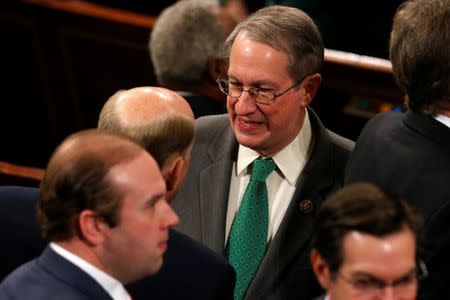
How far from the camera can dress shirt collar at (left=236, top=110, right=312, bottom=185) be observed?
289 centimetres

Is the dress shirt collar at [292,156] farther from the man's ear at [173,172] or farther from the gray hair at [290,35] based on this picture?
the man's ear at [173,172]

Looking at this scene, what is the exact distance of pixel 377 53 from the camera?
5.58 m

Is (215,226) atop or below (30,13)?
atop

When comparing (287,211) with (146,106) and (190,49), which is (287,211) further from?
(190,49)

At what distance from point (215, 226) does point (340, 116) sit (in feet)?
7.52

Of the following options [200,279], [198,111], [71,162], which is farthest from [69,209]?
[198,111]

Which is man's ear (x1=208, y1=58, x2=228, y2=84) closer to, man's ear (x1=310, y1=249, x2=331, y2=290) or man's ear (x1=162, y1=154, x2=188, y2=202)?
man's ear (x1=162, y1=154, x2=188, y2=202)

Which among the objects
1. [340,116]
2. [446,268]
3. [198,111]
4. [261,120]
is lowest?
[340,116]

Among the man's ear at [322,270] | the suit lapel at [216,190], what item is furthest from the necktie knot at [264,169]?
the man's ear at [322,270]

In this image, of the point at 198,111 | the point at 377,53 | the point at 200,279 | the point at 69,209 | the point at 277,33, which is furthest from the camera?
the point at 377,53

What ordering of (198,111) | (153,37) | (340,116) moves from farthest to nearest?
(340,116), (153,37), (198,111)

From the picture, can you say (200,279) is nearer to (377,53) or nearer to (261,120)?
(261,120)

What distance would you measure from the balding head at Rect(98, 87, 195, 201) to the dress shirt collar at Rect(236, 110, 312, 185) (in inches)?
11.4

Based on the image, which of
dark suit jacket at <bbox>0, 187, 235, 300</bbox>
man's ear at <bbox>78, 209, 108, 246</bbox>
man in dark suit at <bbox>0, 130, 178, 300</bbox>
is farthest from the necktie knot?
man's ear at <bbox>78, 209, 108, 246</bbox>
